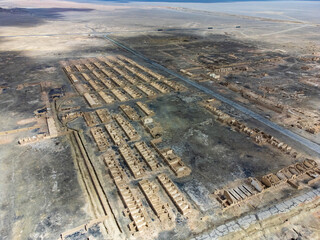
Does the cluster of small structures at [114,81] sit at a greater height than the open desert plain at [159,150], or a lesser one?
greater

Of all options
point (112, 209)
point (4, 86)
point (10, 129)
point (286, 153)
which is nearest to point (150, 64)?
point (4, 86)

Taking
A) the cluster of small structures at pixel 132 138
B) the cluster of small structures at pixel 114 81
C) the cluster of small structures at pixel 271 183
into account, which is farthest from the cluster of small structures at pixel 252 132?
the cluster of small structures at pixel 114 81

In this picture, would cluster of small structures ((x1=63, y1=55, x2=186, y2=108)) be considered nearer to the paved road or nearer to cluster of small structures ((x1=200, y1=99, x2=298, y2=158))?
the paved road

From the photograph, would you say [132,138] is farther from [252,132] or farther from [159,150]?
[252,132]

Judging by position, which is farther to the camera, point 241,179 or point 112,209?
point 241,179

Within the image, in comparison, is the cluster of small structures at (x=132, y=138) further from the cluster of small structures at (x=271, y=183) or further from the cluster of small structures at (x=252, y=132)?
the cluster of small structures at (x=252, y=132)

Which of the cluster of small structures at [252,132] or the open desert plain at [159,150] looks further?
the cluster of small structures at [252,132]

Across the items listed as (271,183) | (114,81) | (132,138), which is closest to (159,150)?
(132,138)

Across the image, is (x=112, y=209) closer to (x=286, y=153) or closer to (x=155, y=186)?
(x=155, y=186)
